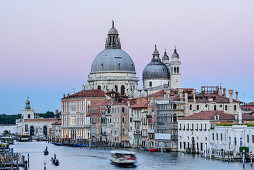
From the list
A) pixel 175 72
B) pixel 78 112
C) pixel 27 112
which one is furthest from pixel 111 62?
pixel 27 112

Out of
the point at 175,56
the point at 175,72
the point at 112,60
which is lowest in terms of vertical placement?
the point at 175,72

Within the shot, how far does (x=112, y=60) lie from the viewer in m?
125

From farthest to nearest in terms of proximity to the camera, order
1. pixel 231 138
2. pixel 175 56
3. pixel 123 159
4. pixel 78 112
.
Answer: pixel 175 56 → pixel 78 112 → pixel 231 138 → pixel 123 159

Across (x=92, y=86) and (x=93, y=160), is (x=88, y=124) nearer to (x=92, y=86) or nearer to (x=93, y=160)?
(x=92, y=86)

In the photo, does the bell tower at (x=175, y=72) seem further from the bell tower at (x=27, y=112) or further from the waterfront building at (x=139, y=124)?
the bell tower at (x=27, y=112)

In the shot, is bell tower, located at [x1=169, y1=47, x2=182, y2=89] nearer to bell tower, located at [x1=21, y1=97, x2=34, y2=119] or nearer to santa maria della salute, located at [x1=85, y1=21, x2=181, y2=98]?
santa maria della salute, located at [x1=85, y1=21, x2=181, y2=98]

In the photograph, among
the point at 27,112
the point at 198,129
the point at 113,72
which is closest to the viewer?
the point at 198,129

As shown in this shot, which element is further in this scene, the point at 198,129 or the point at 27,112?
the point at 27,112

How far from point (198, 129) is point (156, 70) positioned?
4840 cm

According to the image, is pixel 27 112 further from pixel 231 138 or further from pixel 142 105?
pixel 231 138

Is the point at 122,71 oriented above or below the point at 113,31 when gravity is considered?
below

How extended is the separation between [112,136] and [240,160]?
3543 cm

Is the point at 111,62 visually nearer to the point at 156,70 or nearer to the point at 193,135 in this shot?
the point at 156,70

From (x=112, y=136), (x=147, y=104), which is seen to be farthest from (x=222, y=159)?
(x=112, y=136)
